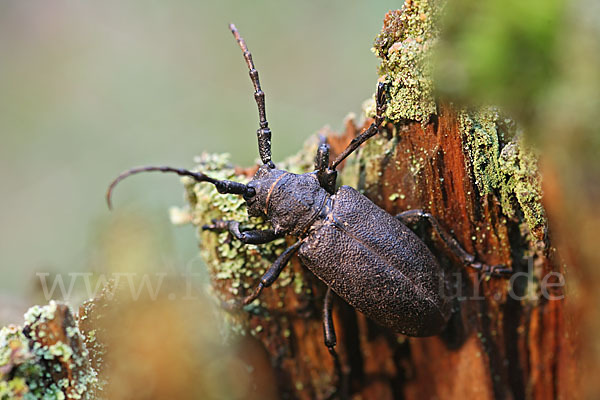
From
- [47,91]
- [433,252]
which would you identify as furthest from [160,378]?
[47,91]

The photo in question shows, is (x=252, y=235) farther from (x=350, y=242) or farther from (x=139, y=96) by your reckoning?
(x=139, y=96)

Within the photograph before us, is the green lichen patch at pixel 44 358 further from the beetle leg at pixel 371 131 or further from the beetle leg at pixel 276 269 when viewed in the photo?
the beetle leg at pixel 371 131

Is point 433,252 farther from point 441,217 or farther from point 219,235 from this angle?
point 219,235

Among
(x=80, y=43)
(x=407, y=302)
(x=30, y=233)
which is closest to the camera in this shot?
(x=407, y=302)

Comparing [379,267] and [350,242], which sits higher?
[350,242]

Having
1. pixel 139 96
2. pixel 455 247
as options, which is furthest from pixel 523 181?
pixel 139 96

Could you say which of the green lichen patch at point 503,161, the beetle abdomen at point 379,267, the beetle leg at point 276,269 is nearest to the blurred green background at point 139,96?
the beetle leg at point 276,269
